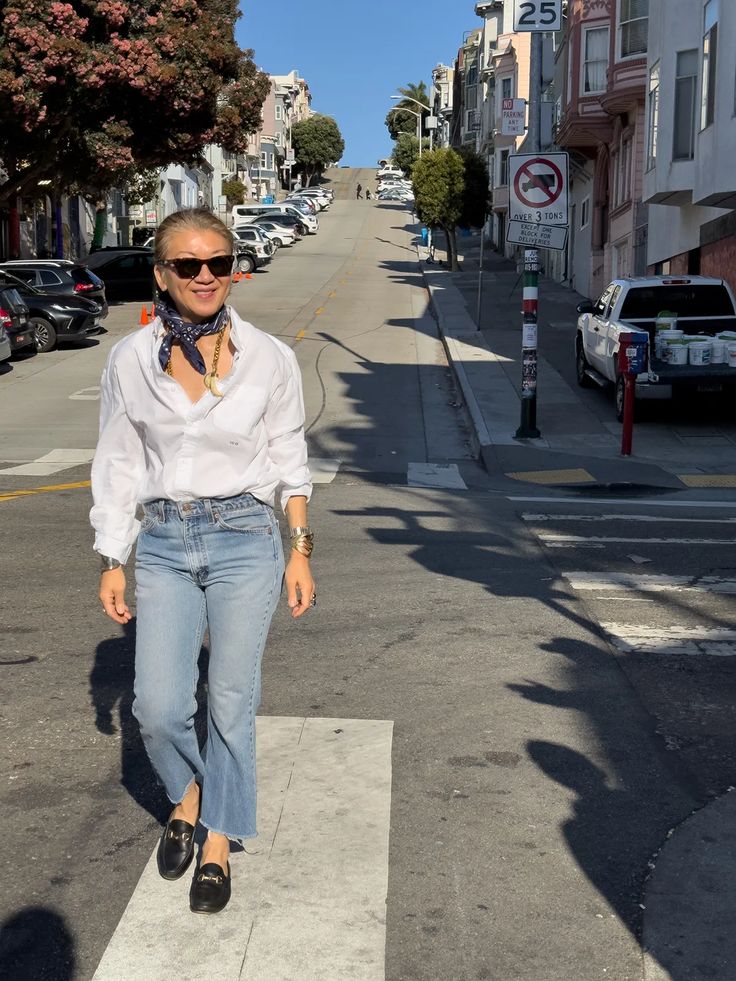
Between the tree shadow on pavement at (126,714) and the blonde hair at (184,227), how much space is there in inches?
80.9

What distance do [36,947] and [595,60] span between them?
34.1 m

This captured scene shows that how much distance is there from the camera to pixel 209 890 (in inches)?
151

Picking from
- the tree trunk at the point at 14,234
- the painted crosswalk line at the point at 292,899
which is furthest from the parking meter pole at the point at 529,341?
the tree trunk at the point at 14,234

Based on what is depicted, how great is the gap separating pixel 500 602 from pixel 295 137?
5416 inches

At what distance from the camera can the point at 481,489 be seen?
14.4 m

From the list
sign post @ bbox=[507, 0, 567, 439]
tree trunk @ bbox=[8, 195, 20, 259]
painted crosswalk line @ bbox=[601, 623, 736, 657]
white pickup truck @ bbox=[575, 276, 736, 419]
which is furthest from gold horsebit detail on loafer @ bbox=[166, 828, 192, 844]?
tree trunk @ bbox=[8, 195, 20, 259]

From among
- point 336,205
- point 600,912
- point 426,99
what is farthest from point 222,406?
point 426,99

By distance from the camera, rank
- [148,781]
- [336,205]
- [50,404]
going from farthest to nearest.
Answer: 1. [336,205]
2. [50,404]
3. [148,781]

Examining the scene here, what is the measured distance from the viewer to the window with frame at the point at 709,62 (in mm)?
21266

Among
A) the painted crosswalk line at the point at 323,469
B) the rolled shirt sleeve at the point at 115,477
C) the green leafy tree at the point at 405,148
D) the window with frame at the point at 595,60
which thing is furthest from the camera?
the green leafy tree at the point at 405,148

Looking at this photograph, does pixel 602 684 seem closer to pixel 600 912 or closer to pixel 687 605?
pixel 687 605

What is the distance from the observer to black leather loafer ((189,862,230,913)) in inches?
150

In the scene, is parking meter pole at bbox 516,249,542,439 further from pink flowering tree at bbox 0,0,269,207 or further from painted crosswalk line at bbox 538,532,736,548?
pink flowering tree at bbox 0,0,269,207

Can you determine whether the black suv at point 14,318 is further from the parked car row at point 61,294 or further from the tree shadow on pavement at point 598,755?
the tree shadow on pavement at point 598,755
